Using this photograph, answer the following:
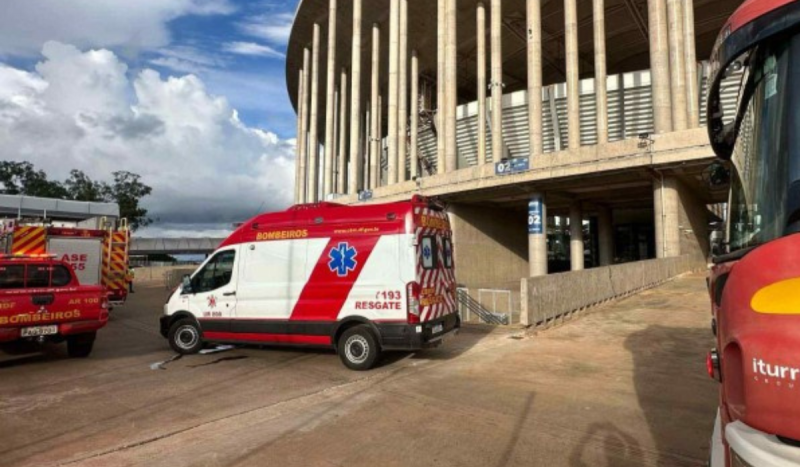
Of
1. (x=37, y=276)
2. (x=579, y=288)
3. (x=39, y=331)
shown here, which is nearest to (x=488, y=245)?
(x=579, y=288)

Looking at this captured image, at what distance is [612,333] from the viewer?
1002 cm

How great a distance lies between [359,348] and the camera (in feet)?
25.5

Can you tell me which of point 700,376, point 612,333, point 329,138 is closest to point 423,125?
point 329,138

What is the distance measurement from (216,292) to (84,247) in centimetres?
770

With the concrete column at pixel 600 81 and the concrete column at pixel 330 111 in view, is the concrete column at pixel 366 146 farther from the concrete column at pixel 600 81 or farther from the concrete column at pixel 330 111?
the concrete column at pixel 600 81

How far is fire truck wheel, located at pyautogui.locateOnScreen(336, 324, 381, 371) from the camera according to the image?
7.64m

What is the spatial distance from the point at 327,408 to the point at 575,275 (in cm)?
853

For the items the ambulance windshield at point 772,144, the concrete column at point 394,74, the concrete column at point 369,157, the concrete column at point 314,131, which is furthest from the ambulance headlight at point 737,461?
the concrete column at point 314,131

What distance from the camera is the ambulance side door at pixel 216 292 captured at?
350 inches

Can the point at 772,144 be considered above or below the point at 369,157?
below

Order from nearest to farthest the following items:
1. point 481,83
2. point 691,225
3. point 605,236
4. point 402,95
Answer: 1. point 691,225
2. point 481,83
3. point 605,236
4. point 402,95

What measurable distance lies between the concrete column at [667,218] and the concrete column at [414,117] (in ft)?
63.4

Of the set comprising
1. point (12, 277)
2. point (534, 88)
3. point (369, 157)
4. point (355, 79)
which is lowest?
point (12, 277)

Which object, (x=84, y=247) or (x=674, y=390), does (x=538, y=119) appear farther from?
(x=674, y=390)
